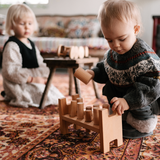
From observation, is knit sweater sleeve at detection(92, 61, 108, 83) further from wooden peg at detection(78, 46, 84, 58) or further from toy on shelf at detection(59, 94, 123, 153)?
wooden peg at detection(78, 46, 84, 58)

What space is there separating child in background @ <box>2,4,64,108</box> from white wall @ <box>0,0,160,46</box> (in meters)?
2.57

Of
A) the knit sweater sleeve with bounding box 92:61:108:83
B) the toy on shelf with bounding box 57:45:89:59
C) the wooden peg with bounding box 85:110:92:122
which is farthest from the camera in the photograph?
the toy on shelf with bounding box 57:45:89:59

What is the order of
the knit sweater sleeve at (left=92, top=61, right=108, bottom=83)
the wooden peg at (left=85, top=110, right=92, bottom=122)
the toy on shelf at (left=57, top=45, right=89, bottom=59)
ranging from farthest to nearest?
the toy on shelf at (left=57, top=45, right=89, bottom=59) < the knit sweater sleeve at (left=92, top=61, right=108, bottom=83) < the wooden peg at (left=85, top=110, right=92, bottom=122)

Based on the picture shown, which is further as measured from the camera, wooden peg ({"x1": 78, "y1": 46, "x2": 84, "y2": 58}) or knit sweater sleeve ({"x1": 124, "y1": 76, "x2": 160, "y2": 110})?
wooden peg ({"x1": 78, "y1": 46, "x2": 84, "y2": 58})

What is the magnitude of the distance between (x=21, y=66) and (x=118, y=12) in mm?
878

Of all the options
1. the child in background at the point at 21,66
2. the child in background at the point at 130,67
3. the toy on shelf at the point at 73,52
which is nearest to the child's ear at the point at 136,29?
the child in background at the point at 130,67

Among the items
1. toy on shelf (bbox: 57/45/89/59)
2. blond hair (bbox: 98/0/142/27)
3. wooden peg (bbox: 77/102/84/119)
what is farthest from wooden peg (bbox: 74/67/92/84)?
toy on shelf (bbox: 57/45/89/59)

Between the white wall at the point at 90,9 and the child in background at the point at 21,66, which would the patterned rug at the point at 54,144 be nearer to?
the child in background at the point at 21,66

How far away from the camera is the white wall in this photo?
3.39 m

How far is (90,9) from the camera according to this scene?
147 inches

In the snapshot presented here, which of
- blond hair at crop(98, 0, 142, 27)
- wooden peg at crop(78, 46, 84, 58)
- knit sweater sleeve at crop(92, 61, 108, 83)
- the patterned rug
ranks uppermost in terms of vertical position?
blond hair at crop(98, 0, 142, 27)

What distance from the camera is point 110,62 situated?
858mm

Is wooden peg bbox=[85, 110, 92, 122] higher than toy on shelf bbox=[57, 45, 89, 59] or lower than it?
lower

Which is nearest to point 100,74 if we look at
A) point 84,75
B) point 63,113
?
point 84,75
